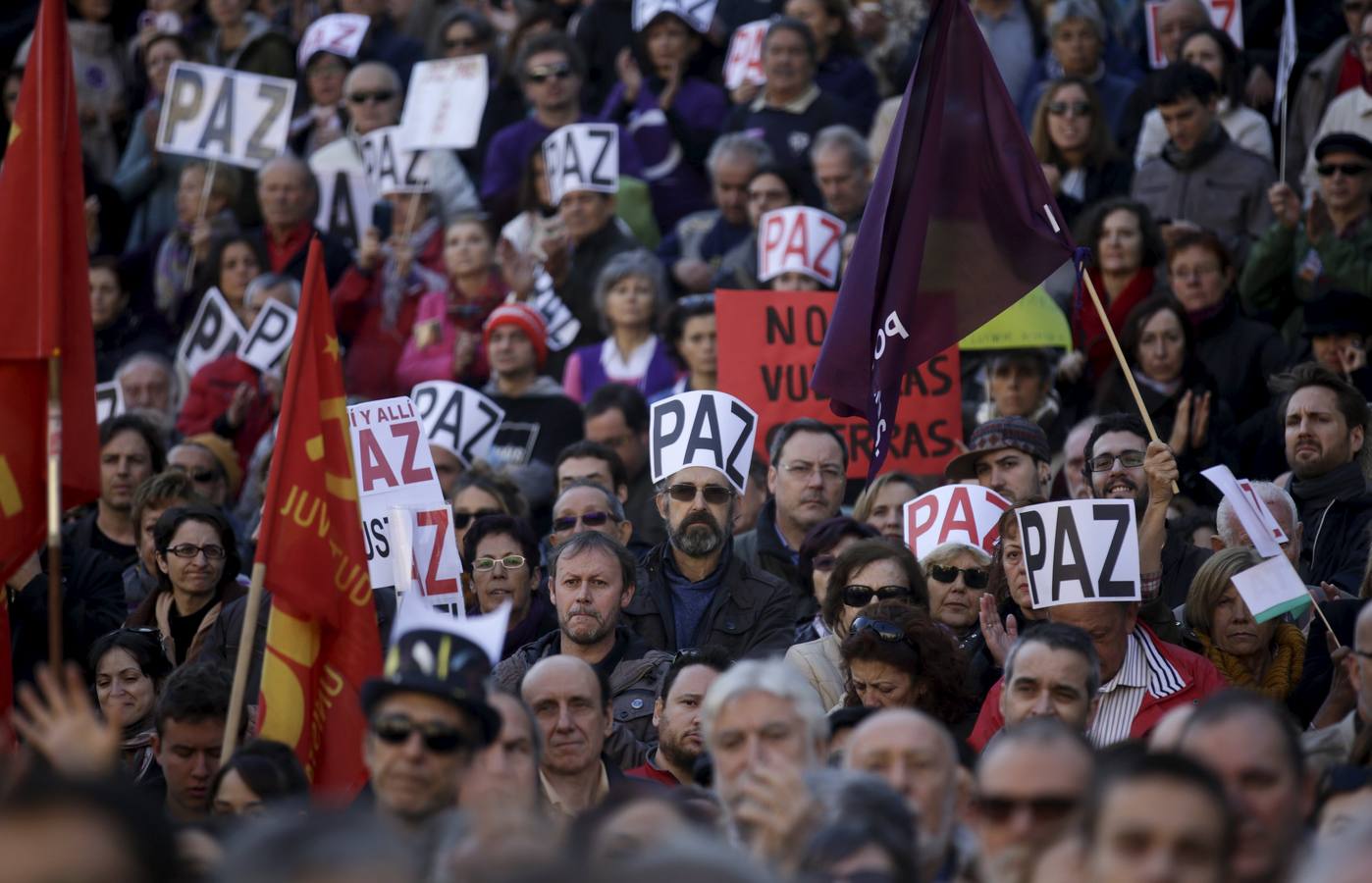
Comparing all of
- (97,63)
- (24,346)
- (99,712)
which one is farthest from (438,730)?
(97,63)

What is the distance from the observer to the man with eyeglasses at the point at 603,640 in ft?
28.9

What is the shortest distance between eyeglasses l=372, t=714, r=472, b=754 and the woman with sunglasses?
3283mm

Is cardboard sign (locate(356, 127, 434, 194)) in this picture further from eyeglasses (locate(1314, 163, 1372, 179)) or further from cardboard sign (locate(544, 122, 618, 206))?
eyeglasses (locate(1314, 163, 1372, 179))

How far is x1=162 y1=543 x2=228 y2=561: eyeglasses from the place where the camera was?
9602 millimetres

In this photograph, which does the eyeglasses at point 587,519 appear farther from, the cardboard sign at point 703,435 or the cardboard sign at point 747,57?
the cardboard sign at point 747,57

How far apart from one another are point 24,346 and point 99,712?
5.65 feet

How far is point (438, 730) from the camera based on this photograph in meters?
6.37

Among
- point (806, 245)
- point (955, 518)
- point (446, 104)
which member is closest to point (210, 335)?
point (446, 104)

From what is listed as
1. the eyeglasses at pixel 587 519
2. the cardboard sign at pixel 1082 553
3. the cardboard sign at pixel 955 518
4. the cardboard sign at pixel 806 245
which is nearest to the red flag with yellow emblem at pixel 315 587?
the eyeglasses at pixel 587 519

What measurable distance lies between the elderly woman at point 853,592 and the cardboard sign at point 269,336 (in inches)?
191

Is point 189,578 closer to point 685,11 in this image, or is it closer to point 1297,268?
point 1297,268

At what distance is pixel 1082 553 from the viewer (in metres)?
8.16

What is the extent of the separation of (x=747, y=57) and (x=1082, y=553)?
270 inches

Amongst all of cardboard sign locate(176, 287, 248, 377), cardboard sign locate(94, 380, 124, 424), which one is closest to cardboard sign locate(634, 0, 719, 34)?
cardboard sign locate(176, 287, 248, 377)
